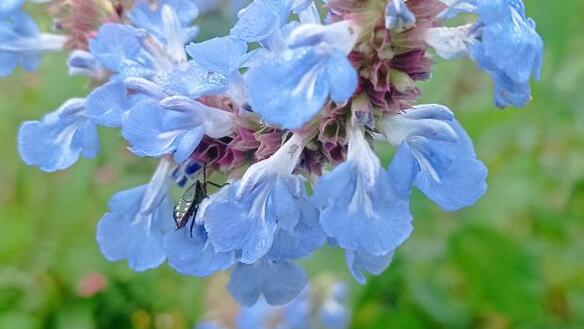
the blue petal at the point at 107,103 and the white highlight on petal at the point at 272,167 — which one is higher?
the blue petal at the point at 107,103

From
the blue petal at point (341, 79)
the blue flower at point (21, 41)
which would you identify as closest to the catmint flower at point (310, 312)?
the blue flower at point (21, 41)

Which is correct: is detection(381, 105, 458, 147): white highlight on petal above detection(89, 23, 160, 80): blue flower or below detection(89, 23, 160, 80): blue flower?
below

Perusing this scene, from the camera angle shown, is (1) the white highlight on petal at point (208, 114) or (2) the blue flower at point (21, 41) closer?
(1) the white highlight on petal at point (208, 114)

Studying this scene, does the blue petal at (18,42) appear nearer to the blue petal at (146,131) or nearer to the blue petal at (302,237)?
the blue petal at (146,131)

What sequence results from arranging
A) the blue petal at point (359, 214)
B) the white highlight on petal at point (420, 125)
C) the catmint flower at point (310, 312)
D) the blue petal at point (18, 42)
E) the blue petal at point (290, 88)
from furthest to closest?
the catmint flower at point (310, 312) → the blue petal at point (18, 42) → the white highlight on petal at point (420, 125) → the blue petal at point (359, 214) → the blue petal at point (290, 88)

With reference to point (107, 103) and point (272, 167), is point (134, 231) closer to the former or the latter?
point (107, 103)

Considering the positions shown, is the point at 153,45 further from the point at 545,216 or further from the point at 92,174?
the point at 545,216

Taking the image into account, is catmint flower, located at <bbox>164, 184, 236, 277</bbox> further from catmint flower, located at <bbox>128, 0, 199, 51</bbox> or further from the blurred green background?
the blurred green background

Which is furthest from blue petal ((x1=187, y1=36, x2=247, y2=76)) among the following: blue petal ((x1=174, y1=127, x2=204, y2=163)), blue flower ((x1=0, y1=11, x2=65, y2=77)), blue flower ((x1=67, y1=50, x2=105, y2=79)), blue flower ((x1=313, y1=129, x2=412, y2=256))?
blue flower ((x1=0, y1=11, x2=65, y2=77))
